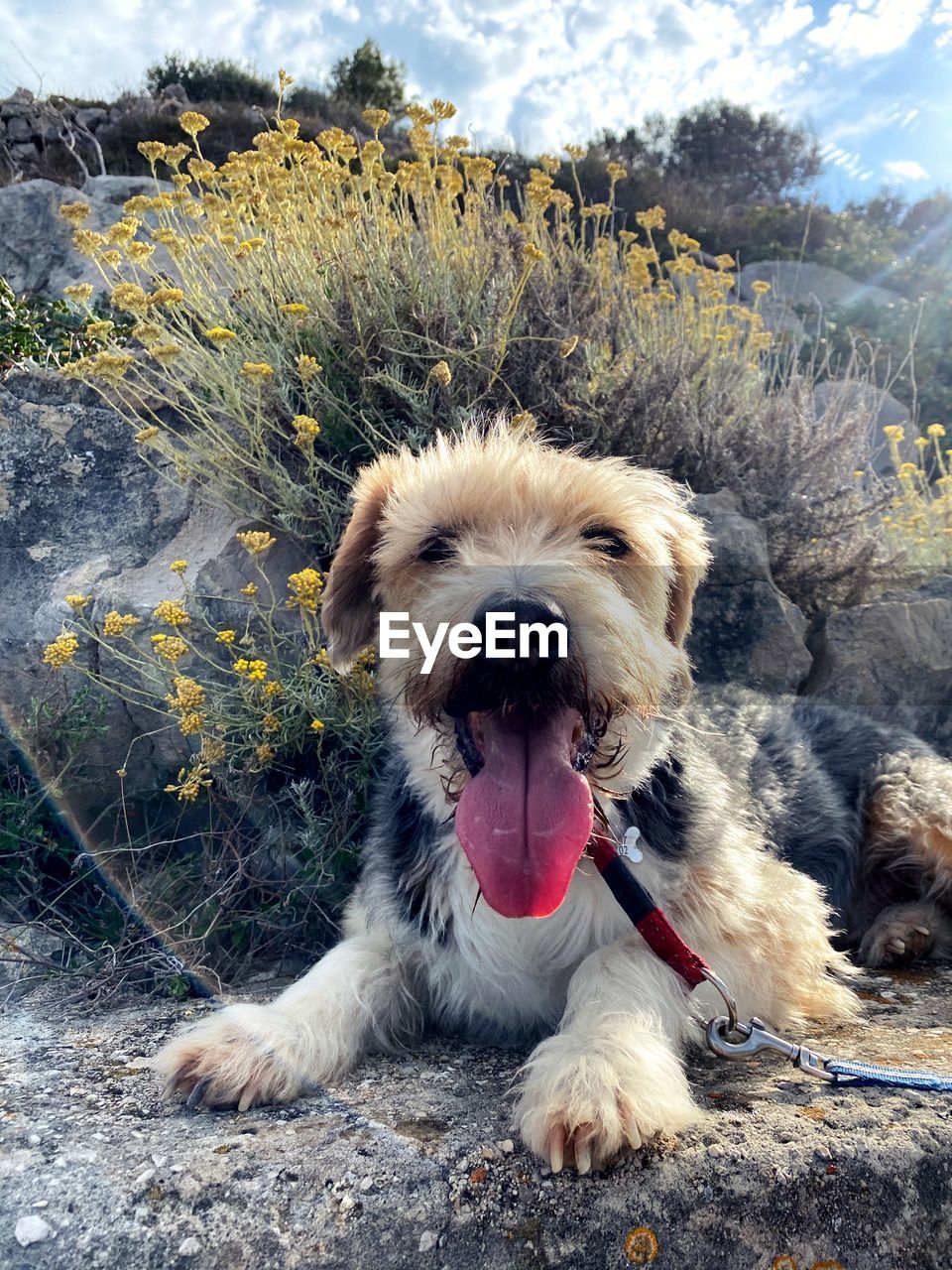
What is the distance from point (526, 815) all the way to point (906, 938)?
2.26 m

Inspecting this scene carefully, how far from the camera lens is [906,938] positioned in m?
3.80

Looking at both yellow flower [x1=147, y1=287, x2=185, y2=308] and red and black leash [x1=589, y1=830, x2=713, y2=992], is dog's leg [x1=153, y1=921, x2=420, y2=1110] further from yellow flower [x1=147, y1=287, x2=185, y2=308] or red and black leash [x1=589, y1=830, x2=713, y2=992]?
yellow flower [x1=147, y1=287, x2=185, y2=308]

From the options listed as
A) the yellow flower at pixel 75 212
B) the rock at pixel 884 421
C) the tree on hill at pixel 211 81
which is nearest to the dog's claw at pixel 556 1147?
the yellow flower at pixel 75 212

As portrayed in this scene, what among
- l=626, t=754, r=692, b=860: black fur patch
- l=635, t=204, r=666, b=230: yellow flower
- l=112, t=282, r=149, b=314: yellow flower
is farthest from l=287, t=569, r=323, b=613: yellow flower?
l=635, t=204, r=666, b=230: yellow flower

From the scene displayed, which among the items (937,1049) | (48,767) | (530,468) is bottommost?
(937,1049)

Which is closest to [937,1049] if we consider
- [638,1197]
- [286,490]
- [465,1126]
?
[638,1197]

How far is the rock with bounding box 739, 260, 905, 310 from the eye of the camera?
19.3m

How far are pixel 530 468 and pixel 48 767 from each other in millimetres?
2700

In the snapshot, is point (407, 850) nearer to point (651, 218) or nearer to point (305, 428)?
point (305, 428)

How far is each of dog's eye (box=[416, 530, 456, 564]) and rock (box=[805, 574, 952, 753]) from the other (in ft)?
10.8

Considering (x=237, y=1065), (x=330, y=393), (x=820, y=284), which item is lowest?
(x=237, y=1065)

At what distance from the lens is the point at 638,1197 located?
197cm

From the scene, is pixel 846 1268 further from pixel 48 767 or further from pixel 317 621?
pixel 48 767

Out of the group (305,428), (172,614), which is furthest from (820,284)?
(172,614)
